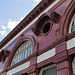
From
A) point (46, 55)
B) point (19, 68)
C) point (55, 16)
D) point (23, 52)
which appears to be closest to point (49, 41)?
point (46, 55)

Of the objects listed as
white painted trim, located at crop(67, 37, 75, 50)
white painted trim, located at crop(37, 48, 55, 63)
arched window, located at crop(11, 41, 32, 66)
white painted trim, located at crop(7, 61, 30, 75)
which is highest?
arched window, located at crop(11, 41, 32, 66)

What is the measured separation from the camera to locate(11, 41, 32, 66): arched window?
14902 millimetres

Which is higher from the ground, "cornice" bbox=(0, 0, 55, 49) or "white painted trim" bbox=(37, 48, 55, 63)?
"cornice" bbox=(0, 0, 55, 49)

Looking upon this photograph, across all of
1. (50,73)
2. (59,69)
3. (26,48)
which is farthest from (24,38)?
(59,69)

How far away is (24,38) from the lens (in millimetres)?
15984

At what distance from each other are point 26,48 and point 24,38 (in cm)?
129

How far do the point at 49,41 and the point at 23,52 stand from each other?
5335 mm

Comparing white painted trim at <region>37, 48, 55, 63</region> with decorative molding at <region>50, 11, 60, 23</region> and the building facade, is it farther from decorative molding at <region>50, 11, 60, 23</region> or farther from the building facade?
decorative molding at <region>50, 11, 60, 23</region>

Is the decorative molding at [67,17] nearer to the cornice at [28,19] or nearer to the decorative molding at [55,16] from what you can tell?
the decorative molding at [55,16]

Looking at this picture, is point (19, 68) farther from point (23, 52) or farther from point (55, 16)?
point (55, 16)

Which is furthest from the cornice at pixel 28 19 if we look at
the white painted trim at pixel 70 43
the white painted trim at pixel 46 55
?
the white painted trim at pixel 70 43

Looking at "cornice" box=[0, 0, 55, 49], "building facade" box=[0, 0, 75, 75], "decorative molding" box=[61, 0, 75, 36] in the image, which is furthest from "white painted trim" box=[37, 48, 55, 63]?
"cornice" box=[0, 0, 55, 49]

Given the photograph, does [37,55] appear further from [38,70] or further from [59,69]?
[59,69]

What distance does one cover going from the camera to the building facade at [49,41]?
9352mm
